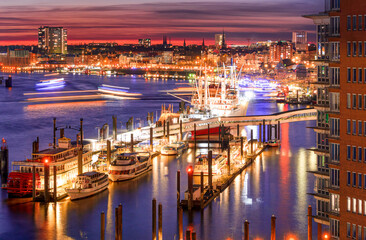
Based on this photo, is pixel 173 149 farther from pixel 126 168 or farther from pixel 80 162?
pixel 80 162

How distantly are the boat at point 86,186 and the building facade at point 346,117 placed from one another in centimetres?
857

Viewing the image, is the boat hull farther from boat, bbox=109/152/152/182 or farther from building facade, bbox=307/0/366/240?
building facade, bbox=307/0/366/240

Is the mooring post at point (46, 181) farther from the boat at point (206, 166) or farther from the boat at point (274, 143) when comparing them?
the boat at point (274, 143)

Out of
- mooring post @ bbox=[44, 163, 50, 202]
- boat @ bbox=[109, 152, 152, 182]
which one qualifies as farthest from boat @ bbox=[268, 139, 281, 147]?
mooring post @ bbox=[44, 163, 50, 202]

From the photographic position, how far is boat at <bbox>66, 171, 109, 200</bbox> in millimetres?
15570

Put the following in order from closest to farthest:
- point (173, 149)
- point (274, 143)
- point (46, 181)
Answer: point (46, 181), point (173, 149), point (274, 143)

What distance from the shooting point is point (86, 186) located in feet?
52.0

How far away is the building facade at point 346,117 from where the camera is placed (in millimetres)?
7797

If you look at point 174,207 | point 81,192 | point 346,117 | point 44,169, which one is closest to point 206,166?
point 174,207

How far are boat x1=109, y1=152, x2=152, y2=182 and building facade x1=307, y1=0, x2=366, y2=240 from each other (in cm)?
1009

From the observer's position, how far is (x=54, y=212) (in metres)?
14.6

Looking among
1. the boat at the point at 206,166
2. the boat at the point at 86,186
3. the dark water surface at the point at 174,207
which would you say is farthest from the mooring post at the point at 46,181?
the boat at the point at 206,166

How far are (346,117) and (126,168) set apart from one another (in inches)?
423

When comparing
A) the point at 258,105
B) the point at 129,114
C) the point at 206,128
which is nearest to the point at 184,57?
the point at 258,105
